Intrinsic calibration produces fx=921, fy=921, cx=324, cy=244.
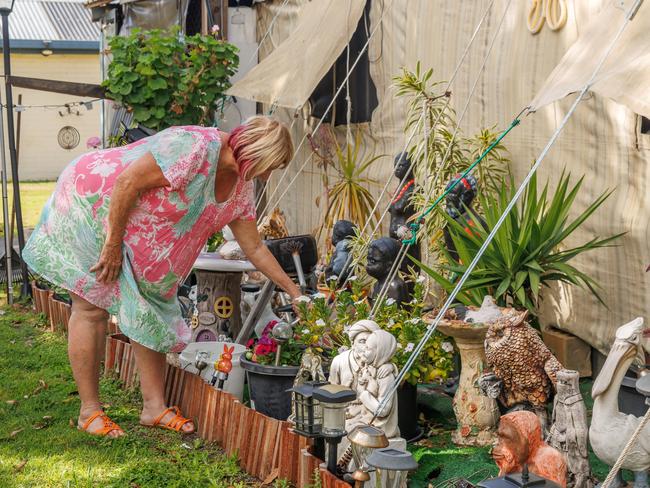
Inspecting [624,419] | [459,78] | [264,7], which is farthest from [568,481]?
[264,7]

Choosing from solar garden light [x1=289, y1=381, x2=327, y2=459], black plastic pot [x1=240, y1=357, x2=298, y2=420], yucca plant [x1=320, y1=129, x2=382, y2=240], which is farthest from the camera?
yucca plant [x1=320, y1=129, x2=382, y2=240]

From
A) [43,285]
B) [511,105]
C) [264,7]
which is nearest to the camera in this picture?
[511,105]

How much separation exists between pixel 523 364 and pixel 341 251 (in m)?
2.23

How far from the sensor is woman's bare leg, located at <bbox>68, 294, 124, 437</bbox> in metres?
4.48

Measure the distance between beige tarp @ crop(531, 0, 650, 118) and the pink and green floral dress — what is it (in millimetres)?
1545

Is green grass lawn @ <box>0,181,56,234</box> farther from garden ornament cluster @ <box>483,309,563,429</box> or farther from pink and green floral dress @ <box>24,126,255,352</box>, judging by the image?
garden ornament cluster @ <box>483,309,563,429</box>

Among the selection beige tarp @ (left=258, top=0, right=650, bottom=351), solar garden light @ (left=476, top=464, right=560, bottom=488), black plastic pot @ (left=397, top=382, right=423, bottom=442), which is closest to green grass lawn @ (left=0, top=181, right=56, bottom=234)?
beige tarp @ (left=258, top=0, right=650, bottom=351)

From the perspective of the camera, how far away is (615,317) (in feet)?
16.8

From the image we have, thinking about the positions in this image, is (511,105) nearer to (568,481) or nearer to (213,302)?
(213,302)

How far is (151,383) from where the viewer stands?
4688 mm

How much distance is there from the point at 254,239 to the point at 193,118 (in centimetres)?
472

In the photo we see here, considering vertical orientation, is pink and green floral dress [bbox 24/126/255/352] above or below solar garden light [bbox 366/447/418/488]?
above

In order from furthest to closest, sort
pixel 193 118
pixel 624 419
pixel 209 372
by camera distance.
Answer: pixel 193 118 < pixel 209 372 < pixel 624 419

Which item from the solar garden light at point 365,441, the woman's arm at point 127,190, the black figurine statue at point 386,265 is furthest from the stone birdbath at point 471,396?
the woman's arm at point 127,190
